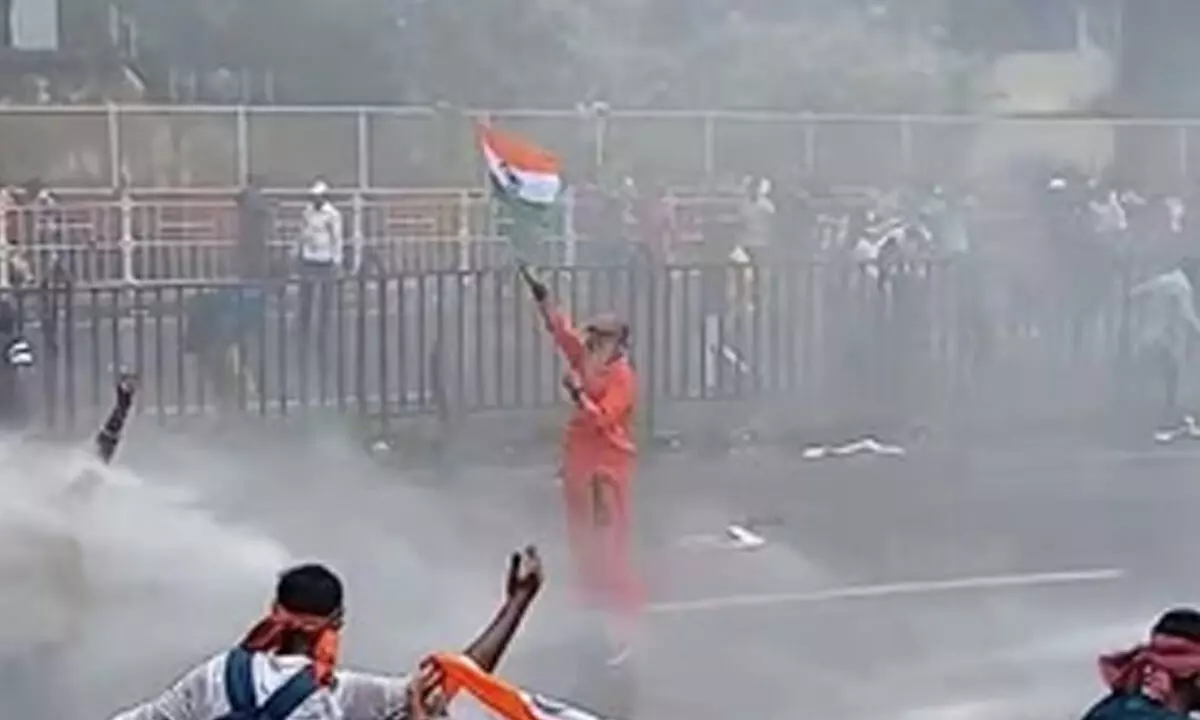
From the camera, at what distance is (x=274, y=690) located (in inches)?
Answer: 158

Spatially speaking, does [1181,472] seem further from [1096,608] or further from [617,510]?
[617,510]

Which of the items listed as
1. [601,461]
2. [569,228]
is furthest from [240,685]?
[569,228]

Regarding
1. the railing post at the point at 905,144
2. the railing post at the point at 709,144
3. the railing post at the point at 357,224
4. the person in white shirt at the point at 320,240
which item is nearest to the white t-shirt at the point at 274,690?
the person in white shirt at the point at 320,240

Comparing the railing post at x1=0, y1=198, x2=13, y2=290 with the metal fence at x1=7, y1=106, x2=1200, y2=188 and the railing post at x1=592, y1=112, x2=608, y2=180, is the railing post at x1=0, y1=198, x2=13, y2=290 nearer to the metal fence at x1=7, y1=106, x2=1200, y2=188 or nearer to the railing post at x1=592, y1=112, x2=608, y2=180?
the metal fence at x1=7, y1=106, x2=1200, y2=188

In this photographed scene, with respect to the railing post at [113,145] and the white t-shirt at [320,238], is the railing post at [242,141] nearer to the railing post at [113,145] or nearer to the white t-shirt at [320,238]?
the railing post at [113,145]

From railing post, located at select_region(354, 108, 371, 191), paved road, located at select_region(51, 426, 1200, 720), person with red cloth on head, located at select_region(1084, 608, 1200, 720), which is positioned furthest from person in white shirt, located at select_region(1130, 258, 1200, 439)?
person with red cloth on head, located at select_region(1084, 608, 1200, 720)

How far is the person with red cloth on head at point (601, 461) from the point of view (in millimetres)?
8086

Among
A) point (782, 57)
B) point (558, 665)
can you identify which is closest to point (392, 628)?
point (558, 665)

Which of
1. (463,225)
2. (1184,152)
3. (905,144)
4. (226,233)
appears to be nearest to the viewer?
(226,233)

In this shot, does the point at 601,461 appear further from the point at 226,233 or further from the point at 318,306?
the point at 226,233

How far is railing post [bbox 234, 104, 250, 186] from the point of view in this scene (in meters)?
22.0

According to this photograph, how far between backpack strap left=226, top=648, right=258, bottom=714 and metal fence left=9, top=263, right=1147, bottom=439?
8.73 meters

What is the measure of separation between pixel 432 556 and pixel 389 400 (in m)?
3.36

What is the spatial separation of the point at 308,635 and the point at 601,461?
13.3ft
